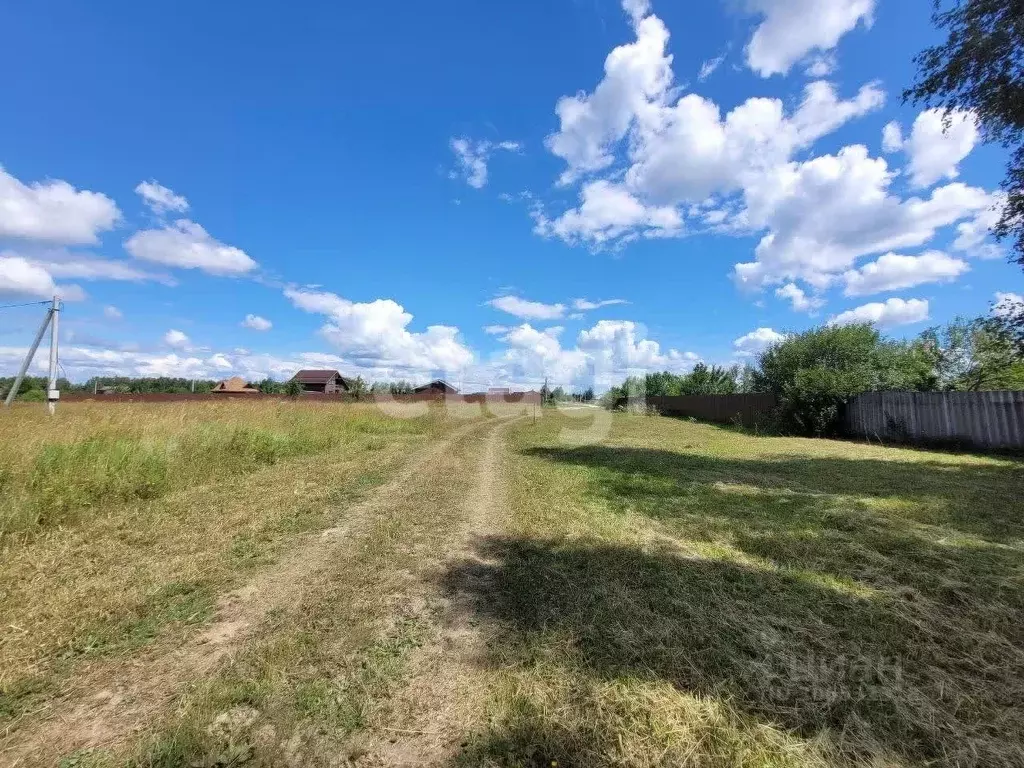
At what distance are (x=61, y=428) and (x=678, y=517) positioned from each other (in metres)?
8.96

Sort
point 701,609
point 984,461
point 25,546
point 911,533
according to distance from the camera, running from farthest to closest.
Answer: point 984,461, point 911,533, point 25,546, point 701,609

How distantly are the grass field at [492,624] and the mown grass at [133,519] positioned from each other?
0.03 meters

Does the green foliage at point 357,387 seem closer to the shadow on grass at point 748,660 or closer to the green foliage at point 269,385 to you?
the shadow on grass at point 748,660

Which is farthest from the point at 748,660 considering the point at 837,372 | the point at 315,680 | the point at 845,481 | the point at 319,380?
the point at 319,380

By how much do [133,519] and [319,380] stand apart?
5211 cm

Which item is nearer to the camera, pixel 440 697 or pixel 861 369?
pixel 440 697

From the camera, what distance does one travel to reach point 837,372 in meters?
17.1

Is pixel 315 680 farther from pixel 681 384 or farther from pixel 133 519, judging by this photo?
pixel 681 384

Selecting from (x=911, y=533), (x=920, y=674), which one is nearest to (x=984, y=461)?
(x=911, y=533)

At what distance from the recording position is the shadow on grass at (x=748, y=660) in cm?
185

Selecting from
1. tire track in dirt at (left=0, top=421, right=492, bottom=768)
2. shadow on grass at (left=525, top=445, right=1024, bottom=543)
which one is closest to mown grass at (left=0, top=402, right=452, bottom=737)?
tire track in dirt at (left=0, top=421, right=492, bottom=768)

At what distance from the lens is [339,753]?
1.82 meters

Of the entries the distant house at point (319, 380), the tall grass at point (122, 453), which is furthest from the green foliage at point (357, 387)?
the distant house at point (319, 380)

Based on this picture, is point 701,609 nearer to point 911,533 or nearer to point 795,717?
point 795,717
